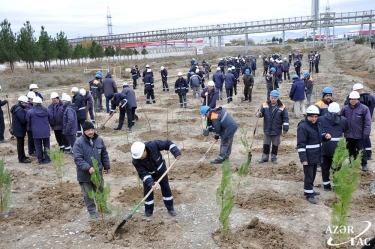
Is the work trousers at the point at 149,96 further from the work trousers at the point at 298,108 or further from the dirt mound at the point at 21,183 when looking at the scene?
the dirt mound at the point at 21,183

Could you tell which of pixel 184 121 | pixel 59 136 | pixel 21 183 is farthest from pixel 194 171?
pixel 184 121

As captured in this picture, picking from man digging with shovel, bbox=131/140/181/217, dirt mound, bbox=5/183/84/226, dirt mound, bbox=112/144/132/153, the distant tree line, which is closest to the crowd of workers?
man digging with shovel, bbox=131/140/181/217

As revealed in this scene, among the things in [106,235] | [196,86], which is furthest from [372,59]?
[106,235]

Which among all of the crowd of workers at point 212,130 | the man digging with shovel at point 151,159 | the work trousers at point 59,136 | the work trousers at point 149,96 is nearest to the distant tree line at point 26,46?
the work trousers at point 149,96

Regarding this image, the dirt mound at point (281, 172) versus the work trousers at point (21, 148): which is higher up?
the work trousers at point (21, 148)

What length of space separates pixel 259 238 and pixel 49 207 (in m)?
3.67

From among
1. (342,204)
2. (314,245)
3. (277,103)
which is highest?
(277,103)

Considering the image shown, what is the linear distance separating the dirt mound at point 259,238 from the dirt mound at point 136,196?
4.71 feet

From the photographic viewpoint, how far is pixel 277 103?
791 centimetres

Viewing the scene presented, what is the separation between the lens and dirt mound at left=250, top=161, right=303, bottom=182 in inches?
293

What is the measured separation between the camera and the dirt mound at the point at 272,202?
595cm

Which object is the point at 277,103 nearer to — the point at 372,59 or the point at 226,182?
the point at 226,182

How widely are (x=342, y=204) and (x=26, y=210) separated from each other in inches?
203

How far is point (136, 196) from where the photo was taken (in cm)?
675
